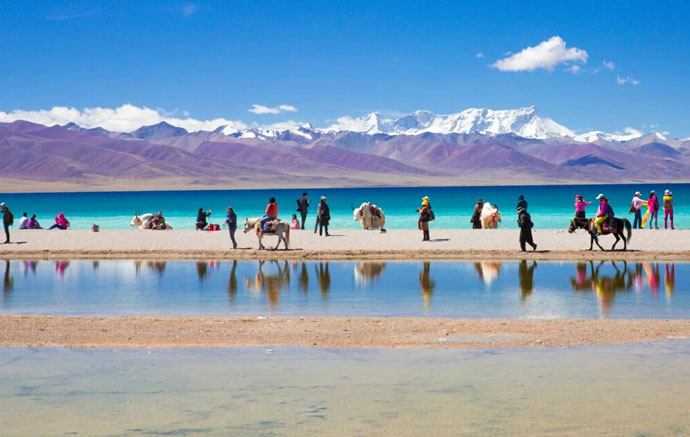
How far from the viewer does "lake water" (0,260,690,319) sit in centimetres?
1281

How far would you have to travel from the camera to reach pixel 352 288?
1552cm

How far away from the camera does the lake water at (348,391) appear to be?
695 centimetres

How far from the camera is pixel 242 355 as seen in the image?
31.4ft

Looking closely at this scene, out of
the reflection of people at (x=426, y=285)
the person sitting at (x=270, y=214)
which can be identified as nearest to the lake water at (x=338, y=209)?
the person sitting at (x=270, y=214)

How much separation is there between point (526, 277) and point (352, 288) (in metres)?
3.68

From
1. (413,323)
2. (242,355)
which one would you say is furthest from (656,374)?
(242,355)

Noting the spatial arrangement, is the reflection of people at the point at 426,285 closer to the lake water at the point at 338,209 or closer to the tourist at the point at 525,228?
the tourist at the point at 525,228

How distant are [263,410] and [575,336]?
4480mm

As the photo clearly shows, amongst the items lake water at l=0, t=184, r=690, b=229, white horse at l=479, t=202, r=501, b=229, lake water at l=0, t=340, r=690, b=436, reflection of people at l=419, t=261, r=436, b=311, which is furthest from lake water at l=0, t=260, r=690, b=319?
lake water at l=0, t=184, r=690, b=229

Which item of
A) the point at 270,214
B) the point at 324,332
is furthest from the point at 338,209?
the point at 324,332

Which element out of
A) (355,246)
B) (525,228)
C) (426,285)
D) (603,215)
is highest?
(603,215)

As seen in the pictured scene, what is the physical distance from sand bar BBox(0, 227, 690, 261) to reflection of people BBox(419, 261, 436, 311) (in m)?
3.37

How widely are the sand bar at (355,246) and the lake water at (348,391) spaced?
39.6 ft

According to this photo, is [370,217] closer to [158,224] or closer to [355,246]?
[158,224]
